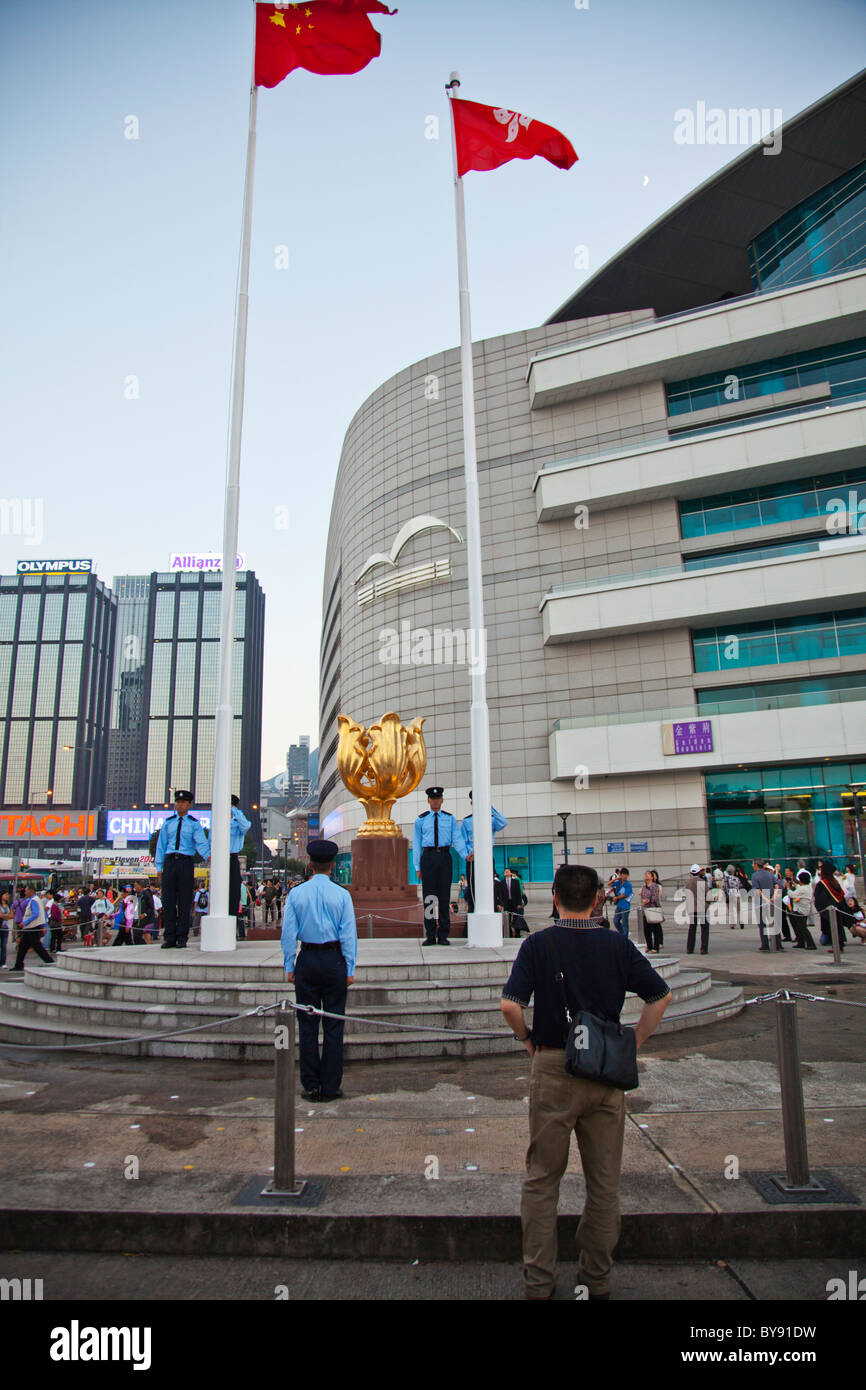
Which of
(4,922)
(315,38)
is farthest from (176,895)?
(315,38)

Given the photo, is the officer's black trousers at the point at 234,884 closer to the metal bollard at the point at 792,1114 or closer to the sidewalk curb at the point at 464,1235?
the sidewalk curb at the point at 464,1235

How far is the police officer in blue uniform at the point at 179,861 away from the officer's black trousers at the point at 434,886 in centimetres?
296

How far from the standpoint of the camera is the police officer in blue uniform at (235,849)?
10945mm

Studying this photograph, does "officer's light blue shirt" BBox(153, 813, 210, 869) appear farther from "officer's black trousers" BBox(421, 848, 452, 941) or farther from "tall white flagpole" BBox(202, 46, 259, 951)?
"officer's black trousers" BBox(421, 848, 452, 941)

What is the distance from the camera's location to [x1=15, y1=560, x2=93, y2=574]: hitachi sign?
457 feet

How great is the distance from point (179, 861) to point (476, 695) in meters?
4.66

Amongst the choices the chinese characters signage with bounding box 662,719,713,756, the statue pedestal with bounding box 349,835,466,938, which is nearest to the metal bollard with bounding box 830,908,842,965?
A: the statue pedestal with bounding box 349,835,466,938

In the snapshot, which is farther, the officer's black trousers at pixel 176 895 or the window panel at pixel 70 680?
the window panel at pixel 70 680

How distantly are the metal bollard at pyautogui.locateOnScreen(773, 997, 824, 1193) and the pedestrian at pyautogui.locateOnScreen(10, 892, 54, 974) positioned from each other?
42.3 ft

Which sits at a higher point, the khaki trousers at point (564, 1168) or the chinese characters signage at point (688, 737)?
the chinese characters signage at point (688, 737)

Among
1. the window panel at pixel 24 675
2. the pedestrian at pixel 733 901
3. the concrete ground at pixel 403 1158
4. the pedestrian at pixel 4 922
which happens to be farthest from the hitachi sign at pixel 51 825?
the window panel at pixel 24 675

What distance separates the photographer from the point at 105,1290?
3283 millimetres

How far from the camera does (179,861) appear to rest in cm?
1029

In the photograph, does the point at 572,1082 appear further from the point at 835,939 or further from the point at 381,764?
the point at 835,939
